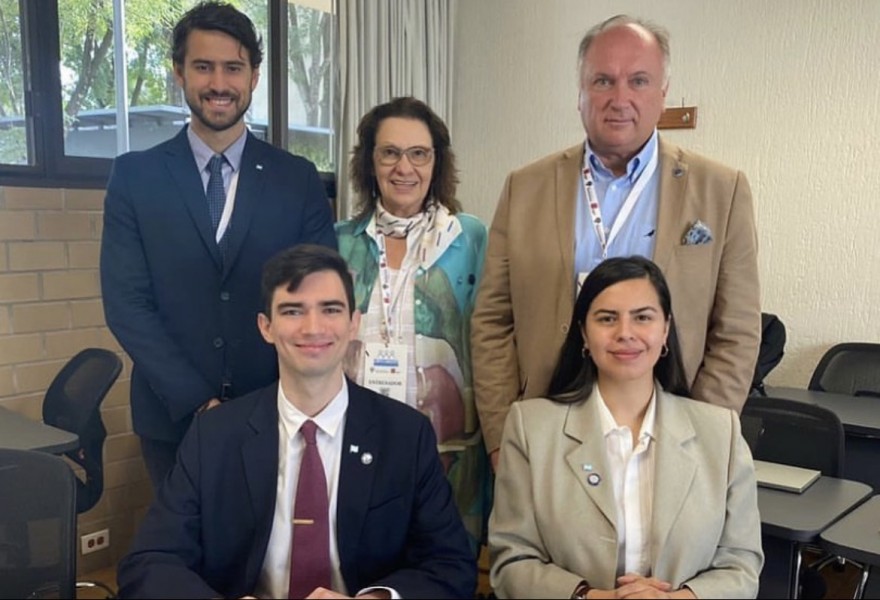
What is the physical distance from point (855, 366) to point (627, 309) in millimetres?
2592

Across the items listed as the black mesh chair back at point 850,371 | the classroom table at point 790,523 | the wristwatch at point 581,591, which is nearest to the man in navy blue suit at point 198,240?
the wristwatch at point 581,591

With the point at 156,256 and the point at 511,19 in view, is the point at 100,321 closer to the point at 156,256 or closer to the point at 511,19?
the point at 156,256

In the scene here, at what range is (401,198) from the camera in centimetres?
214

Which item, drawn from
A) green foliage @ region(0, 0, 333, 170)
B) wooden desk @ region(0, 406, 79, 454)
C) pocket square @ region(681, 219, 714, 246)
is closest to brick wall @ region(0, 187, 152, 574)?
green foliage @ region(0, 0, 333, 170)

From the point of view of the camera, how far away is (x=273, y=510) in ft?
5.21

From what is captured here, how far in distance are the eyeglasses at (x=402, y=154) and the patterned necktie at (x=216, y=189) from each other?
43 cm

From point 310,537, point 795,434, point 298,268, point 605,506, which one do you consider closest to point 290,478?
point 310,537

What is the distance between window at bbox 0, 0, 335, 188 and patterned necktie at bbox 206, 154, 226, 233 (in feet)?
4.71

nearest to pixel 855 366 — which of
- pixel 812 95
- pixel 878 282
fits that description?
pixel 878 282

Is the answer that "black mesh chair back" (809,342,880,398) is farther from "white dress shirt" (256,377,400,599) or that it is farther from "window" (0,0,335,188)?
"window" (0,0,335,188)

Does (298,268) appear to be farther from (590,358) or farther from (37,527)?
(37,527)

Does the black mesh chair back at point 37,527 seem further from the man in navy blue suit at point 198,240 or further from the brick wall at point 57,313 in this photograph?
the brick wall at point 57,313

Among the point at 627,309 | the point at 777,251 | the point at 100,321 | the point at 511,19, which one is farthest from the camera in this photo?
the point at 511,19

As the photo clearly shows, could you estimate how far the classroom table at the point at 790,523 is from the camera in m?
1.96
